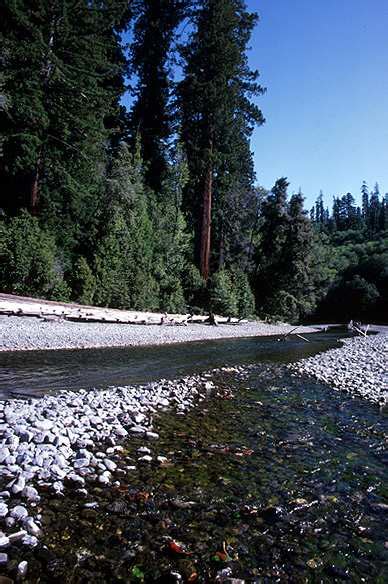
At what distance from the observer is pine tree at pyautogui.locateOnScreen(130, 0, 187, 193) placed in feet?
113

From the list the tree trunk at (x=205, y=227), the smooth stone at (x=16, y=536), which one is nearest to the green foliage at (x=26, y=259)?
the tree trunk at (x=205, y=227)

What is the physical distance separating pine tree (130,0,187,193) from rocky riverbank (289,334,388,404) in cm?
2505

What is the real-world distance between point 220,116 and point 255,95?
19.9 ft

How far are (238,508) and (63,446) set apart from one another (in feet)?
7.87

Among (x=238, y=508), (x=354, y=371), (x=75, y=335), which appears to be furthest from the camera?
(x=75, y=335)

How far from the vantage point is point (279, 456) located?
564cm

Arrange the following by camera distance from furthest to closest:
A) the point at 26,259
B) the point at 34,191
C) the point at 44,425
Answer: the point at 34,191 → the point at 26,259 → the point at 44,425

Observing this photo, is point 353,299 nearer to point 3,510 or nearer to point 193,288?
point 193,288

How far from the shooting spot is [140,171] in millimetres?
29391

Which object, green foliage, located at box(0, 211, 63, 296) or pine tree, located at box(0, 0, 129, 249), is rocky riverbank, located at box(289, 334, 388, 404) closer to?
green foliage, located at box(0, 211, 63, 296)

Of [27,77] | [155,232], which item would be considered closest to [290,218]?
[155,232]

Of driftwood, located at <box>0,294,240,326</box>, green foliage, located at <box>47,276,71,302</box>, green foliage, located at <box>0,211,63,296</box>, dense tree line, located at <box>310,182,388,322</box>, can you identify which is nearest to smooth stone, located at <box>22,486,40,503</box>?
driftwood, located at <box>0,294,240,326</box>

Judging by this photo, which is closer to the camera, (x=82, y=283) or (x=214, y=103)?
(x=82, y=283)

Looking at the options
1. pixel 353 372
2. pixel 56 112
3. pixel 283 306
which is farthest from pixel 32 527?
pixel 283 306
